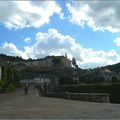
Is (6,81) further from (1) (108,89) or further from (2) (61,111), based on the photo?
(2) (61,111)

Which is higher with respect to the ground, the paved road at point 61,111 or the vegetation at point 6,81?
the vegetation at point 6,81

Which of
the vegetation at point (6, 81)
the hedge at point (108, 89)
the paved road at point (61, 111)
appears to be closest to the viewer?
the paved road at point (61, 111)

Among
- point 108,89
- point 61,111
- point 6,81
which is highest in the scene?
point 6,81

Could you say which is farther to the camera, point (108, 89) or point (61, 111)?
point (108, 89)

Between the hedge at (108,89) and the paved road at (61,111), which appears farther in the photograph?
the hedge at (108,89)

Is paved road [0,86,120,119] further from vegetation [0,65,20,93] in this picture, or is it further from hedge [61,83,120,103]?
vegetation [0,65,20,93]

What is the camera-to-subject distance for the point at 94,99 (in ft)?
94.3

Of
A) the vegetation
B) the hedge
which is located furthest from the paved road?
the vegetation

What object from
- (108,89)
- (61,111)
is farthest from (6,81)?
(61,111)

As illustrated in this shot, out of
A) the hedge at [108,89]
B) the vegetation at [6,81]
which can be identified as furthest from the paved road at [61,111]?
the vegetation at [6,81]

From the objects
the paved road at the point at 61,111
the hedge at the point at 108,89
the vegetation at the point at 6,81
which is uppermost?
the vegetation at the point at 6,81

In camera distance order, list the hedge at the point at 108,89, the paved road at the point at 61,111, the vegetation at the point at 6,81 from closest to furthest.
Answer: the paved road at the point at 61,111 < the hedge at the point at 108,89 < the vegetation at the point at 6,81

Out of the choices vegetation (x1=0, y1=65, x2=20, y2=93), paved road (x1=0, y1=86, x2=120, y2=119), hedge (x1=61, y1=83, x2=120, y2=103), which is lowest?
paved road (x1=0, y1=86, x2=120, y2=119)

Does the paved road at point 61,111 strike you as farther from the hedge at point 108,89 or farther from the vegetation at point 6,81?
the vegetation at point 6,81
